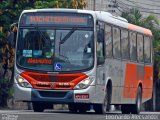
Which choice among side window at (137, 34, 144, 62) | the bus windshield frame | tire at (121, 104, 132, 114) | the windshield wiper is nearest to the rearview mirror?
the bus windshield frame

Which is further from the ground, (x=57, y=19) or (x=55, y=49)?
(x=57, y=19)

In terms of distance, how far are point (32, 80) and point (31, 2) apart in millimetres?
13575

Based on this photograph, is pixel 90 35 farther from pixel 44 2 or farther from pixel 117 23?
pixel 44 2

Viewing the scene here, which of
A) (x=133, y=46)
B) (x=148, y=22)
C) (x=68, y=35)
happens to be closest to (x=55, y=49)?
(x=68, y=35)

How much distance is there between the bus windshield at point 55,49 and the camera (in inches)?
974

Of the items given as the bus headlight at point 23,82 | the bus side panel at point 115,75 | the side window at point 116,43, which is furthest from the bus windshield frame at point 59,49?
the side window at point 116,43

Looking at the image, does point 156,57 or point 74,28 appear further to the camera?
point 156,57

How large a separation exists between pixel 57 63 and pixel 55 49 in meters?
0.45

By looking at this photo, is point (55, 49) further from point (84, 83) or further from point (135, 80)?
point (135, 80)

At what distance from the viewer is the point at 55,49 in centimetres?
2489

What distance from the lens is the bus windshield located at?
81.2 feet

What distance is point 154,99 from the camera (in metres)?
57.9

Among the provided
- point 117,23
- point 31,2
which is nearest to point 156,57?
point 31,2

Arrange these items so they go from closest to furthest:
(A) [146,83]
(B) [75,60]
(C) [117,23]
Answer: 1. (B) [75,60]
2. (C) [117,23]
3. (A) [146,83]
